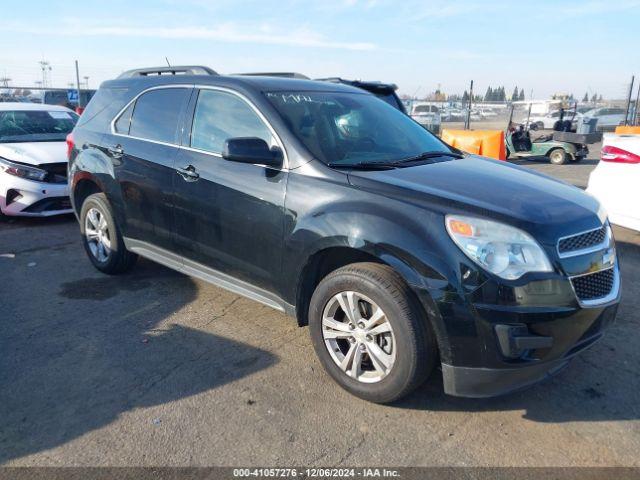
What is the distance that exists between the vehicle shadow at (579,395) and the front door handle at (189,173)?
2.11 m

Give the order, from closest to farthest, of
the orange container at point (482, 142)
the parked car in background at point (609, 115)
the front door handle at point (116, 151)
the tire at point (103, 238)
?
the front door handle at point (116, 151), the tire at point (103, 238), the orange container at point (482, 142), the parked car in background at point (609, 115)

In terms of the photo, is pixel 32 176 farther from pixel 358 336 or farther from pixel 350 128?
pixel 358 336

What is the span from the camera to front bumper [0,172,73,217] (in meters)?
6.91

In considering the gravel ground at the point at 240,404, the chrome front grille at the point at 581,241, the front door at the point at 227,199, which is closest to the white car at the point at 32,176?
the gravel ground at the point at 240,404

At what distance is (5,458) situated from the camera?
8.49ft

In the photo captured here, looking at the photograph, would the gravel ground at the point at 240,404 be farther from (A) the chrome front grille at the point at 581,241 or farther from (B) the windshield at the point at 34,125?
(B) the windshield at the point at 34,125

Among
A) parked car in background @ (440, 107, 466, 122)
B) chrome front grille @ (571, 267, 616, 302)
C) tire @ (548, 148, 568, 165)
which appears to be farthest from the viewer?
parked car in background @ (440, 107, 466, 122)

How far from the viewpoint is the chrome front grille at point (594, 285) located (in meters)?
2.74

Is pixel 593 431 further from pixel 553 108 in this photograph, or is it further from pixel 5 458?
pixel 553 108

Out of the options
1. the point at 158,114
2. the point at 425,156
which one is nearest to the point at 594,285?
the point at 425,156

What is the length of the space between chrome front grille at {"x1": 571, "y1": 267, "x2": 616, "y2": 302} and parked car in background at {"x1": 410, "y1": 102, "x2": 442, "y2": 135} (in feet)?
54.7

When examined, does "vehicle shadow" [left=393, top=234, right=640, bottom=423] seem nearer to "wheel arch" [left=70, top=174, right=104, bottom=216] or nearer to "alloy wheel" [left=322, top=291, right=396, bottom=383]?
"alloy wheel" [left=322, top=291, right=396, bottom=383]

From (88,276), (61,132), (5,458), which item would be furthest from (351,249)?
(61,132)

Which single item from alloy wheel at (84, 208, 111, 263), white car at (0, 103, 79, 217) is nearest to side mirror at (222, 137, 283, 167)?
alloy wheel at (84, 208, 111, 263)
